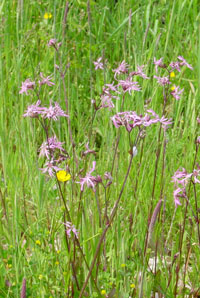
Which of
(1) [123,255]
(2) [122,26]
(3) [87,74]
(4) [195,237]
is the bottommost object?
(4) [195,237]

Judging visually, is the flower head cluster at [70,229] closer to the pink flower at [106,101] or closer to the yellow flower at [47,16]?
the pink flower at [106,101]

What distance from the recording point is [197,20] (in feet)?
10.8

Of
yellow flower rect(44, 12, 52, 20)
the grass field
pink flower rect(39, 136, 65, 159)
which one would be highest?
yellow flower rect(44, 12, 52, 20)

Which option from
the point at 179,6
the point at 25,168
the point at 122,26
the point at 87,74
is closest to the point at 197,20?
the point at 179,6

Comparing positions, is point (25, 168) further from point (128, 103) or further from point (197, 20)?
point (197, 20)

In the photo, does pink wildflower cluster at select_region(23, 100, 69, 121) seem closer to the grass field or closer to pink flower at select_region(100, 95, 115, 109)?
the grass field

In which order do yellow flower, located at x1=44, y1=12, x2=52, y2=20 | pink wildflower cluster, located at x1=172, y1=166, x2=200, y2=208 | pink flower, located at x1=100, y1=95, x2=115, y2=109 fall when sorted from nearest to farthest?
pink wildflower cluster, located at x1=172, y1=166, x2=200, y2=208
pink flower, located at x1=100, y1=95, x2=115, y2=109
yellow flower, located at x1=44, y1=12, x2=52, y2=20

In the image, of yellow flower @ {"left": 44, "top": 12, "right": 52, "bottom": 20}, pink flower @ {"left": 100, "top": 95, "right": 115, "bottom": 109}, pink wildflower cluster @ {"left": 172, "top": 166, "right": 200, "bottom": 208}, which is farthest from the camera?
yellow flower @ {"left": 44, "top": 12, "right": 52, "bottom": 20}

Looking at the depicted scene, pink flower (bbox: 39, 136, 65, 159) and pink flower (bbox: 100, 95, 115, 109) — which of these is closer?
pink flower (bbox: 39, 136, 65, 159)

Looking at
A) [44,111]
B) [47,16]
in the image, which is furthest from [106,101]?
[47,16]

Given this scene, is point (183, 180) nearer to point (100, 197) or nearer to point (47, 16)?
point (100, 197)

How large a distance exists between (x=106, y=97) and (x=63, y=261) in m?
0.53

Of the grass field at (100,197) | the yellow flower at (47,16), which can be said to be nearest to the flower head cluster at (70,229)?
the grass field at (100,197)

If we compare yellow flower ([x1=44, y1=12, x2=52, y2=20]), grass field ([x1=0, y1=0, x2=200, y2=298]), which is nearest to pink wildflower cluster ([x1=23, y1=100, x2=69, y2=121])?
grass field ([x1=0, y1=0, x2=200, y2=298])
